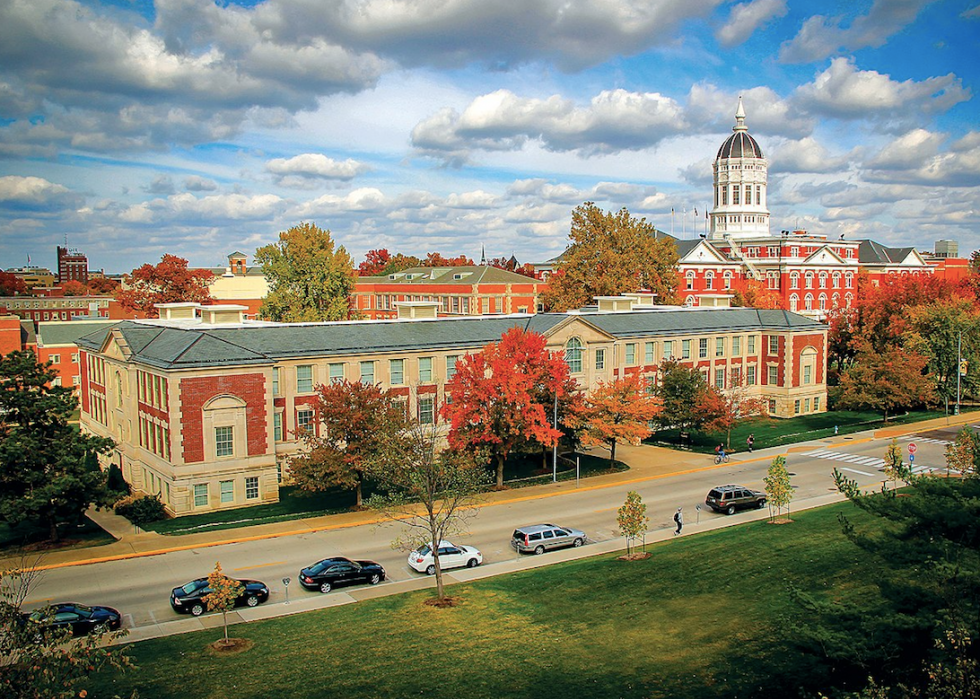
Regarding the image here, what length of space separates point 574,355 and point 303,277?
36.4 m

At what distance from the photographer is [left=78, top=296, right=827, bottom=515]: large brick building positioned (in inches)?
1679

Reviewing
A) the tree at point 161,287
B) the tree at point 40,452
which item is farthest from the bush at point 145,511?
the tree at point 161,287

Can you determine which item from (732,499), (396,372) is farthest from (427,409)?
(732,499)

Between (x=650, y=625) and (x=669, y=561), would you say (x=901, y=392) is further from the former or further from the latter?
(x=650, y=625)

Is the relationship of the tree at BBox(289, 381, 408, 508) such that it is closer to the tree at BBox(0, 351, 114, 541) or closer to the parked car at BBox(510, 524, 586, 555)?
the parked car at BBox(510, 524, 586, 555)

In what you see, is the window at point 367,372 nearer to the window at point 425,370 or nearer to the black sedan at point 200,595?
the window at point 425,370

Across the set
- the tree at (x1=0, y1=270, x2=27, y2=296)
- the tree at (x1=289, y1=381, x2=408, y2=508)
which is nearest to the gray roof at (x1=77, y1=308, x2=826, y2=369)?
the tree at (x1=289, y1=381, x2=408, y2=508)

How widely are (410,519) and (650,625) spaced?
1637 cm

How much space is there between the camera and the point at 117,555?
35312 millimetres

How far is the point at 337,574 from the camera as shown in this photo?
3114 centimetres

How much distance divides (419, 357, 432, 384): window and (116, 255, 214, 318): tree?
46.2 metres

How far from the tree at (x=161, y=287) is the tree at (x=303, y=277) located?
10.8m

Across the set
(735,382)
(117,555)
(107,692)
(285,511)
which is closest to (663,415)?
(735,382)

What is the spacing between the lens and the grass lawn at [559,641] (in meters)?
21.9
